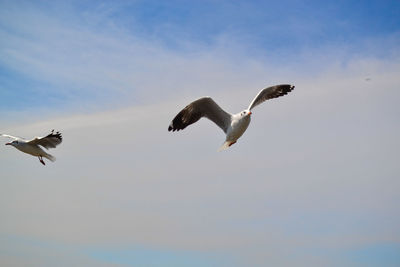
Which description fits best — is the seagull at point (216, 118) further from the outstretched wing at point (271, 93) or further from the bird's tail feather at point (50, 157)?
the bird's tail feather at point (50, 157)

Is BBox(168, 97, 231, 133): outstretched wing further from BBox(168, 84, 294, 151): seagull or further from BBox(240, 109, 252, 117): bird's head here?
BBox(240, 109, 252, 117): bird's head

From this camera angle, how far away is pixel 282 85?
62.1 ft

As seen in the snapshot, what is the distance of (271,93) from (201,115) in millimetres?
2776

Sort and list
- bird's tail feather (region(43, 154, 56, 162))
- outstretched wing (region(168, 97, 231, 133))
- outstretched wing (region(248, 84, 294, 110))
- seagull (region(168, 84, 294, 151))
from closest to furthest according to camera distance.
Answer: seagull (region(168, 84, 294, 151))
outstretched wing (region(168, 97, 231, 133))
outstretched wing (region(248, 84, 294, 110))
bird's tail feather (region(43, 154, 56, 162))

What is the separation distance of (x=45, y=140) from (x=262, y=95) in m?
7.59

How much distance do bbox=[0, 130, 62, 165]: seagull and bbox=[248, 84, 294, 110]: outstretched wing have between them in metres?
6.70

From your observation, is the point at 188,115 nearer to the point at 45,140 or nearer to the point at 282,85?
the point at 282,85

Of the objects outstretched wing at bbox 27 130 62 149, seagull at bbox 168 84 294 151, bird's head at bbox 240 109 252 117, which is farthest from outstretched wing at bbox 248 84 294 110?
outstretched wing at bbox 27 130 62 149

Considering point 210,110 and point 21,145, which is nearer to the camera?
point 210,110

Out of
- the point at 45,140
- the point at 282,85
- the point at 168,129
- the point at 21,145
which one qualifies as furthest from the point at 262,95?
the point at 21,145

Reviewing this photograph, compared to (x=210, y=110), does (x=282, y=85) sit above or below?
above

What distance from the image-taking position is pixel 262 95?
18297 mm

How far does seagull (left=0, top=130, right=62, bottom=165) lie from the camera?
18047 mm

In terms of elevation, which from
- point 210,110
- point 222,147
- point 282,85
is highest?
point 282,85
